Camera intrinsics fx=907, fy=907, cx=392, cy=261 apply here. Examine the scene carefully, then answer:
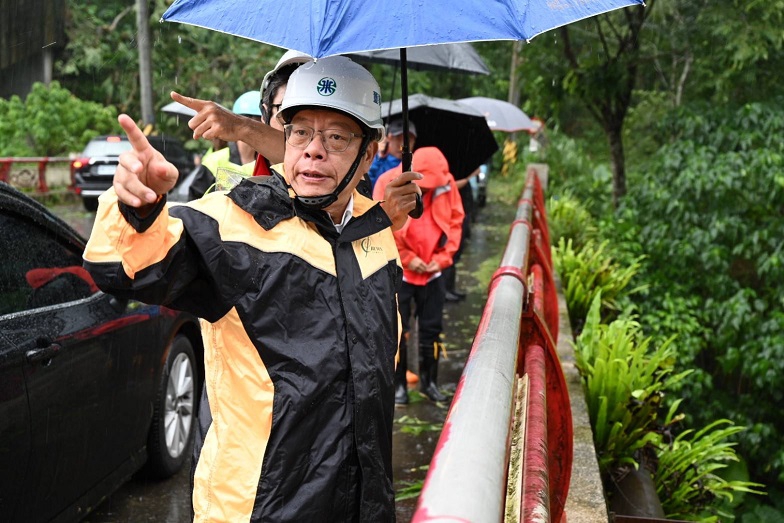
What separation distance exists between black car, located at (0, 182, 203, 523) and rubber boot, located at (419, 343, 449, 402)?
2232 millimetres

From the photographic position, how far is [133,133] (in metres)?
1.82

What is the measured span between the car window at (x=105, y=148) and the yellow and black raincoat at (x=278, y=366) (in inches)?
824

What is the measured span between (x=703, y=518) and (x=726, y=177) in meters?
4.65

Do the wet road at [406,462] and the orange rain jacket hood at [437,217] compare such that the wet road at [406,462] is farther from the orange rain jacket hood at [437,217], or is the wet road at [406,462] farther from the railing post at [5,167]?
the railing post at [5,167]

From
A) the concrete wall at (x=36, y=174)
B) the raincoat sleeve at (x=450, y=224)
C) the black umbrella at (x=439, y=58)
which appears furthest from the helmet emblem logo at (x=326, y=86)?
the concrete wall at (x=36, y=174)

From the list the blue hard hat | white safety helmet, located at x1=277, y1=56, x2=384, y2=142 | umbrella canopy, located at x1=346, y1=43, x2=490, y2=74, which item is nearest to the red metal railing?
white safety helmet, located at x1=277, y1=56, x2=384, y2=142

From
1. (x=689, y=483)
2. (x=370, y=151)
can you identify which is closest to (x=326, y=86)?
(x=370, y=151)

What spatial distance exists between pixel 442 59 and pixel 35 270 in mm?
4765

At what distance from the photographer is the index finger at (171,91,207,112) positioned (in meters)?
2.39

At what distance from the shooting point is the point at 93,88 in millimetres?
35312

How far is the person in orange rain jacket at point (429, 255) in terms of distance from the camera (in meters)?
6.54

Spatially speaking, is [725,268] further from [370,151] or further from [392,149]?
[370,151]

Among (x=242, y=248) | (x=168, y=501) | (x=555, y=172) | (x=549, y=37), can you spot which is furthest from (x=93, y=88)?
(x=242, y=248)

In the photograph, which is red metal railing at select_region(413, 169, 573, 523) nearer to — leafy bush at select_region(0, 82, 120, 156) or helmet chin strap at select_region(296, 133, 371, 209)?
helmet chin strap at select_region(296, 133, 371, 209)
